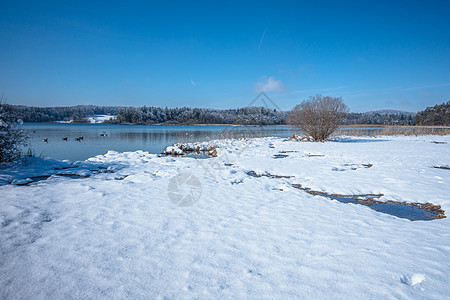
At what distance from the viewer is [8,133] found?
6805 mm

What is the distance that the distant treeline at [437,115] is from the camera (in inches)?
2232

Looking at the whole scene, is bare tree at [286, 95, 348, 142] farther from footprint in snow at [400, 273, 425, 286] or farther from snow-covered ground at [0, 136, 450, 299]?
footprint in snow at [400, 273, 425, 286]

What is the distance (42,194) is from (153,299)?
424cm

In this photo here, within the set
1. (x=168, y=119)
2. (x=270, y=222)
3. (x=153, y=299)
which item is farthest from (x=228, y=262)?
(x=168, y=119)

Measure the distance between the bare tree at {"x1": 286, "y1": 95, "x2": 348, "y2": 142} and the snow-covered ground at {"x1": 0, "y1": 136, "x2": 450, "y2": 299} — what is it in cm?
1222

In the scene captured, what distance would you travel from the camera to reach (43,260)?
8.16 feet

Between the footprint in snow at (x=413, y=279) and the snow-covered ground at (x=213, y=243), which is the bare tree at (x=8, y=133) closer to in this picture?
the snow-covered ground at (x=213, y=243)

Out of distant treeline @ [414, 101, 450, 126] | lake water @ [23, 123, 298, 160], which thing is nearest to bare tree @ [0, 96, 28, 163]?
lake water @ [23, 123, 298, 160]

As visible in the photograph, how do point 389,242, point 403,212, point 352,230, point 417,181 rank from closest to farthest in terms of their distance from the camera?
point 389,242 < point 352,230 < point 403,212 < point 417,181

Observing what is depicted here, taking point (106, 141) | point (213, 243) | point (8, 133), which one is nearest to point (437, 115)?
point (106, 141)

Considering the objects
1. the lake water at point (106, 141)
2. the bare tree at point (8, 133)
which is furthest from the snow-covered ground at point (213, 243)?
the lake water at point (106, 141)

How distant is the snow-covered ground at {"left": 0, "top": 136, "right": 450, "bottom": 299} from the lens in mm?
2100

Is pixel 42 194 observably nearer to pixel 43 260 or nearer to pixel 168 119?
pixel 43 260

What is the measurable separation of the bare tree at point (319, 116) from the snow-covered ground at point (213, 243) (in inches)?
481
